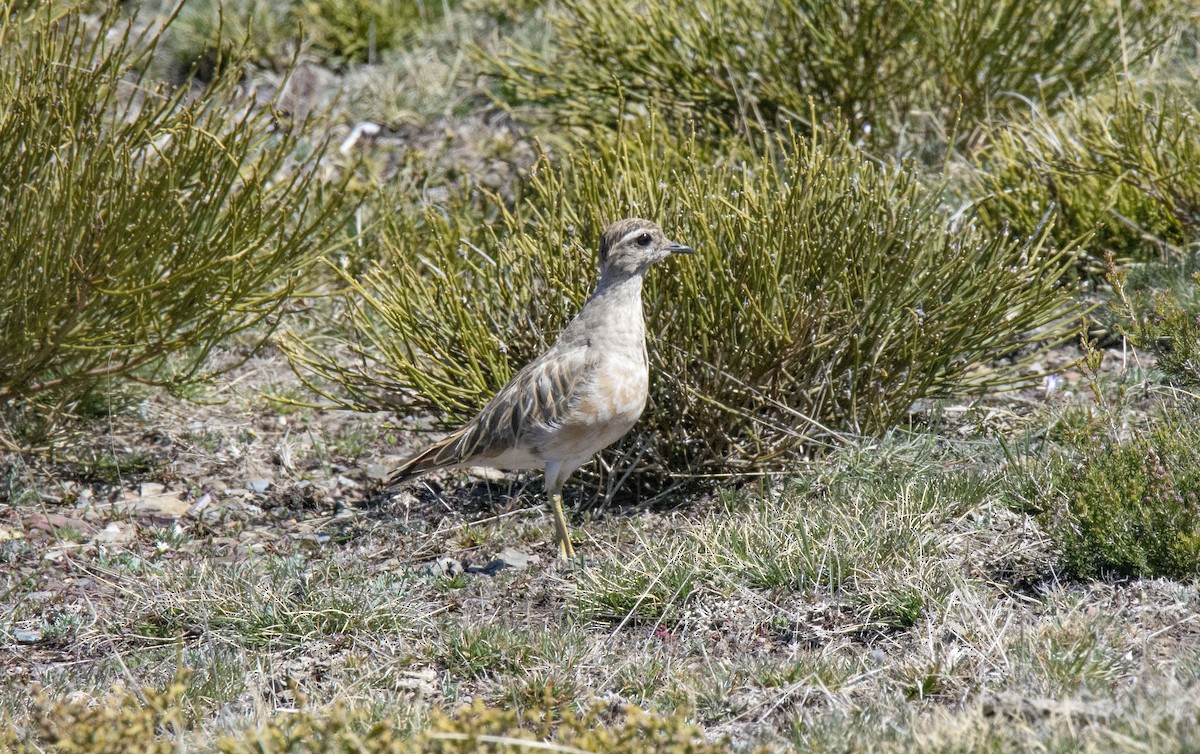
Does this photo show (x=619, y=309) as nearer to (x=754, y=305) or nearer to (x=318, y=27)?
(x=754, y=305)

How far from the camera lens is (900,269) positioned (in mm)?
6023

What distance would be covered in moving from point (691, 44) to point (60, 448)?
462 centimetres

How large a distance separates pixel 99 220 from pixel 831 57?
4.69 m

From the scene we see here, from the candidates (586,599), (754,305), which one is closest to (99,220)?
(586,599)

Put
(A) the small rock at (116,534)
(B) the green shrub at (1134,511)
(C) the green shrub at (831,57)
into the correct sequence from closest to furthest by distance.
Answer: (B) the green shrub at (1134,511) < (A) the small rock at (116,534) < (C) the green shrub at (831,57)

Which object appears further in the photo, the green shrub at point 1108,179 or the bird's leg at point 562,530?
the green shrub at point 1108,179

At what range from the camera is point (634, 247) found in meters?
5.57

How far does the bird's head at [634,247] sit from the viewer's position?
555 centimetres

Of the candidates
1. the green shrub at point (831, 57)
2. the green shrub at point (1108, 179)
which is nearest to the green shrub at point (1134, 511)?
the green shrub at point (1108, 179)

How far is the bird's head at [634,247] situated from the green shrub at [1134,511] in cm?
197

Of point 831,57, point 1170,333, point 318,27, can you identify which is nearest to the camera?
point 1170,333

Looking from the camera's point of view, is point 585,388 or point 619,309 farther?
point 619,309

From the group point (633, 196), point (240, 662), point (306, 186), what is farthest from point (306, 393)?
point (240, 662)

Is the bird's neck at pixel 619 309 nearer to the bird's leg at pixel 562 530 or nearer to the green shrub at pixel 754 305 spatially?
the green shrub at pixel 754 305
